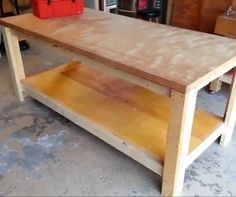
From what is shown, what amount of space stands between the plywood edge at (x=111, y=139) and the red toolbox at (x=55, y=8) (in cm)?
54

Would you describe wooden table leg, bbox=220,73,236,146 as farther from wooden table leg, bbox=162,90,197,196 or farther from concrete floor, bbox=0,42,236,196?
wooden table leg, bbox=162,90,197,196

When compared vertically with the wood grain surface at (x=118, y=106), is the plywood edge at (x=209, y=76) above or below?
above

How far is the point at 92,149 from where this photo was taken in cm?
168

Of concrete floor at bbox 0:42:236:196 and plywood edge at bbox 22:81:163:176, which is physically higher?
plywood edge at bbox 22:81:163:176

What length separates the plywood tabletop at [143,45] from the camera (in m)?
1.15

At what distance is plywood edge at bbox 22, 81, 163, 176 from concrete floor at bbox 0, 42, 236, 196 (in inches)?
5.6

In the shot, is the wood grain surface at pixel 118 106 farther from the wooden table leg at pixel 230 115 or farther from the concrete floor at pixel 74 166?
the concrete floor at pixel 74 166

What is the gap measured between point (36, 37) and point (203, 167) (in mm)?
1243

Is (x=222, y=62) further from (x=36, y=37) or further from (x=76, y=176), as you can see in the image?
(x=36, y=37)

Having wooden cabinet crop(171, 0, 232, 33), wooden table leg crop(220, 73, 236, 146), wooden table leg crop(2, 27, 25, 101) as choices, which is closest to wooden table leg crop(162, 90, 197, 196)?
wooden table leg crop(220, 73, 236, 146)

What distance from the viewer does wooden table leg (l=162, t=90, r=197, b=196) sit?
1087mm

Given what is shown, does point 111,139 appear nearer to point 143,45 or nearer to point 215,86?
point 143,45

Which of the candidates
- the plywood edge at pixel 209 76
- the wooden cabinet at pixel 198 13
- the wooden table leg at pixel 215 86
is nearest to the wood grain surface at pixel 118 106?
the plywood edge at pixel 209 76

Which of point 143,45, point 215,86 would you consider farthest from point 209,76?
point 215,86
